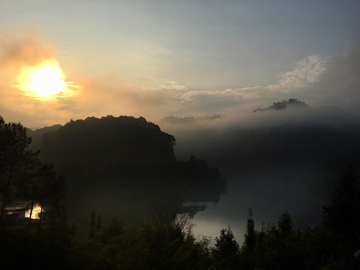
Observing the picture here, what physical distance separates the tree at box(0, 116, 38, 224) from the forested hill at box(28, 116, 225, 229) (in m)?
79.9

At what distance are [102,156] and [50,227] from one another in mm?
117049

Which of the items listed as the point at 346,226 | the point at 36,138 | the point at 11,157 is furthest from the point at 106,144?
the point at 346,226

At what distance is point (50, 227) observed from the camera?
34.4 m

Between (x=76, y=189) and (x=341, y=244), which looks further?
(x=76, y=189)

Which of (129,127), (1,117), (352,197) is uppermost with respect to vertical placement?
(129,127)

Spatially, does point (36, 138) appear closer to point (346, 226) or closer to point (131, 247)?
point (131, 247)

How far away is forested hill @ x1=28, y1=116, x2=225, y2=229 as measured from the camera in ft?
398

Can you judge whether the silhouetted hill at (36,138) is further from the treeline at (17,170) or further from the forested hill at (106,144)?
the treeline at (17,170)

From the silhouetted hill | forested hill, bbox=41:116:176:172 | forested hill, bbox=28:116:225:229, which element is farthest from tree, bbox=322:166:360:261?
the silhouetted hill

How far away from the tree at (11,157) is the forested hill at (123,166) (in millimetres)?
79922

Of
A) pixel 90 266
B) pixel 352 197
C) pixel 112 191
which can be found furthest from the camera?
pixel 112 191

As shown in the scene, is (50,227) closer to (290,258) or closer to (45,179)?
(45,179)

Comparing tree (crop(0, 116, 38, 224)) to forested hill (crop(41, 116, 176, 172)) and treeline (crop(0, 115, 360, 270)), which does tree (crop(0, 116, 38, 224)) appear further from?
forested hill (crop(41, 116, 176, 172))

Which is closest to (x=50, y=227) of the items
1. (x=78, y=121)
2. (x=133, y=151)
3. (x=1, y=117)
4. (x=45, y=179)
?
(x=45, y=179)
